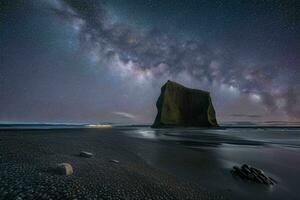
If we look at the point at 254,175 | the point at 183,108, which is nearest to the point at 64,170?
the point at 254,175

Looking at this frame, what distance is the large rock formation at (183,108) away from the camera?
120875 millimetres

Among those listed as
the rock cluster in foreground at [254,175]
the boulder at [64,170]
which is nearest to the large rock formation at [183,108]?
the rock cluster in foreground at [254,175]

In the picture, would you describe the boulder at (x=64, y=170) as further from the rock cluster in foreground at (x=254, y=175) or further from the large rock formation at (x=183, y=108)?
the large rock formation at (x=183, y=108)

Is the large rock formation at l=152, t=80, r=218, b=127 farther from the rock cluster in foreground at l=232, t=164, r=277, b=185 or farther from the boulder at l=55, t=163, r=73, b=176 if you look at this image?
the boulder at l=55, t=163, r=73, b=176

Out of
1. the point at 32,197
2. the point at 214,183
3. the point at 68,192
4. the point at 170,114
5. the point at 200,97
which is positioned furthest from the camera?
the point at 200,97

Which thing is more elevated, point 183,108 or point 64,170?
point 183,108

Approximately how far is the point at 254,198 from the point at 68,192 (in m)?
6.65

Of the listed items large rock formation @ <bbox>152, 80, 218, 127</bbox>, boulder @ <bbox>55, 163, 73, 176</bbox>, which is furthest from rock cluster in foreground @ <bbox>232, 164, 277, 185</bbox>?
large rock formation @ <bbox>152, 80, 218, 127</bbox>

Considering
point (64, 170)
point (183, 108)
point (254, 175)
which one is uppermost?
point (183, 108)

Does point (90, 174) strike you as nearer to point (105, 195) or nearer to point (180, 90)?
point (105, 195)

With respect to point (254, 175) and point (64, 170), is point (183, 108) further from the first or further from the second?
point (64, 170)

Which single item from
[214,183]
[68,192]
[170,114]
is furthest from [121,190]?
[170,114]

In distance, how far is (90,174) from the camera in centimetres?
839

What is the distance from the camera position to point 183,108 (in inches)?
5172
